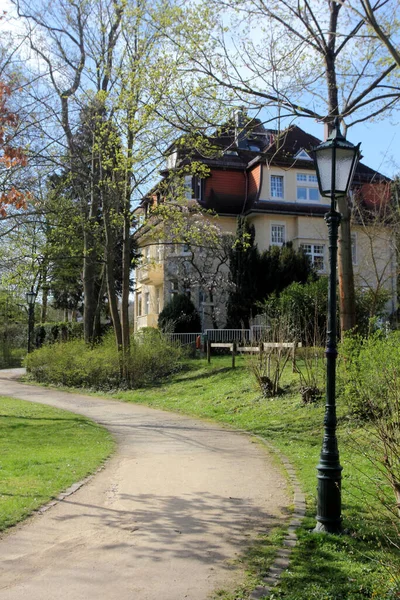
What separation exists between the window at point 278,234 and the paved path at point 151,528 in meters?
25.8

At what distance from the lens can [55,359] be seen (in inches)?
1022

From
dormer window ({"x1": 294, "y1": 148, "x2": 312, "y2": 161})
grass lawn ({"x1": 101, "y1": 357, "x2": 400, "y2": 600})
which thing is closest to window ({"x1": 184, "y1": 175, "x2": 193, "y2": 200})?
dormer window ({"x1": 294, "y1": 148, "x2": 312, "y2": 161})

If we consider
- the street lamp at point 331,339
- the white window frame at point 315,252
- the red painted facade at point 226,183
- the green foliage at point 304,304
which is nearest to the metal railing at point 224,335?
Result: the green foliage at point 304,304

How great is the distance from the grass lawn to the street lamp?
271 mm

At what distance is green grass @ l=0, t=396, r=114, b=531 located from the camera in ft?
24.9

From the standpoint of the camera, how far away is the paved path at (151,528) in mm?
4980

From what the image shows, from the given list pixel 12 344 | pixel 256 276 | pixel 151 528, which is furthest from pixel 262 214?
pixel 151 528

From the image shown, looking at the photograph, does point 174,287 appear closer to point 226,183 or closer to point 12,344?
point 226,183

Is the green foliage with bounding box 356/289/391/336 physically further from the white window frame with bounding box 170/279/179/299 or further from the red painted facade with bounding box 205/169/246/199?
the red painted facade with bounding box 205/169/246/199

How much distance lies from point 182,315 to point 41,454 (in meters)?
21.3

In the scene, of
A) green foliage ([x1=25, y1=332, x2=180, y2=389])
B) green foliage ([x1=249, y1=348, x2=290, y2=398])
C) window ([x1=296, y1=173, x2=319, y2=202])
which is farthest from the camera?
window ([x1=296, y1=173, x2=319, y2=202])

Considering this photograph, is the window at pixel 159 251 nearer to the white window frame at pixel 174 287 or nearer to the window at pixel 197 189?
the white window frame at pixel 174 287

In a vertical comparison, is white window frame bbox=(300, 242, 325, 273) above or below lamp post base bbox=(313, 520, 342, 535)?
above

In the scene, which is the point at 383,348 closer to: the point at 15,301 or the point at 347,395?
the point at 347,395
